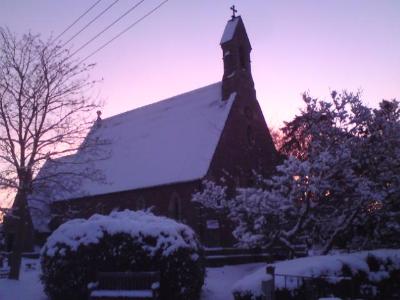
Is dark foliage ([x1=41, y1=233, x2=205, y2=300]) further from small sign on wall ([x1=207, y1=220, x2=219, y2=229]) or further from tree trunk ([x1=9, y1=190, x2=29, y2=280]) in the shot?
small sign on wall ([x1=207, y1=220, x2=219, y2=229])

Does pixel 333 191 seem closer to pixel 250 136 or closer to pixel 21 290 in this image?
pixel 21 290

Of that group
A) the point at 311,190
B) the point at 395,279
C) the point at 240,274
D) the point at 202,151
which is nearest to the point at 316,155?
the point at 311,190

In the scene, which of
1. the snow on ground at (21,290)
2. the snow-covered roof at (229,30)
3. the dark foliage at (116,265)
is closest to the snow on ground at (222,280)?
the dark foliage at (116,265)

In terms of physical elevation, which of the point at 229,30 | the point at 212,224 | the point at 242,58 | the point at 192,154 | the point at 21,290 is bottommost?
the point at 21,290

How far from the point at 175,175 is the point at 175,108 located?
27.0 feet

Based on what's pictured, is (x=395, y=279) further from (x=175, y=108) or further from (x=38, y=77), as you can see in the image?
(x=175, y=108)

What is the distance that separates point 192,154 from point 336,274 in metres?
16.9

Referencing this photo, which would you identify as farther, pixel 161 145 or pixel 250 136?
pixel 161 145

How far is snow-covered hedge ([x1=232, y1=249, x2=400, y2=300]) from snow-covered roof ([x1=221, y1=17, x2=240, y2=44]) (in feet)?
67.1

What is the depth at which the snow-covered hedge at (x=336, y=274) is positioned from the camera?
12.3m

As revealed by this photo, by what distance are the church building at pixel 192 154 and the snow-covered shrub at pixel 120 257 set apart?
485 inches

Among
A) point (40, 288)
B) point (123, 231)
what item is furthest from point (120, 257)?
point (40, 288)

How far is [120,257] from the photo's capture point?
13547 mm

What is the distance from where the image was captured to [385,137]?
18.5m
